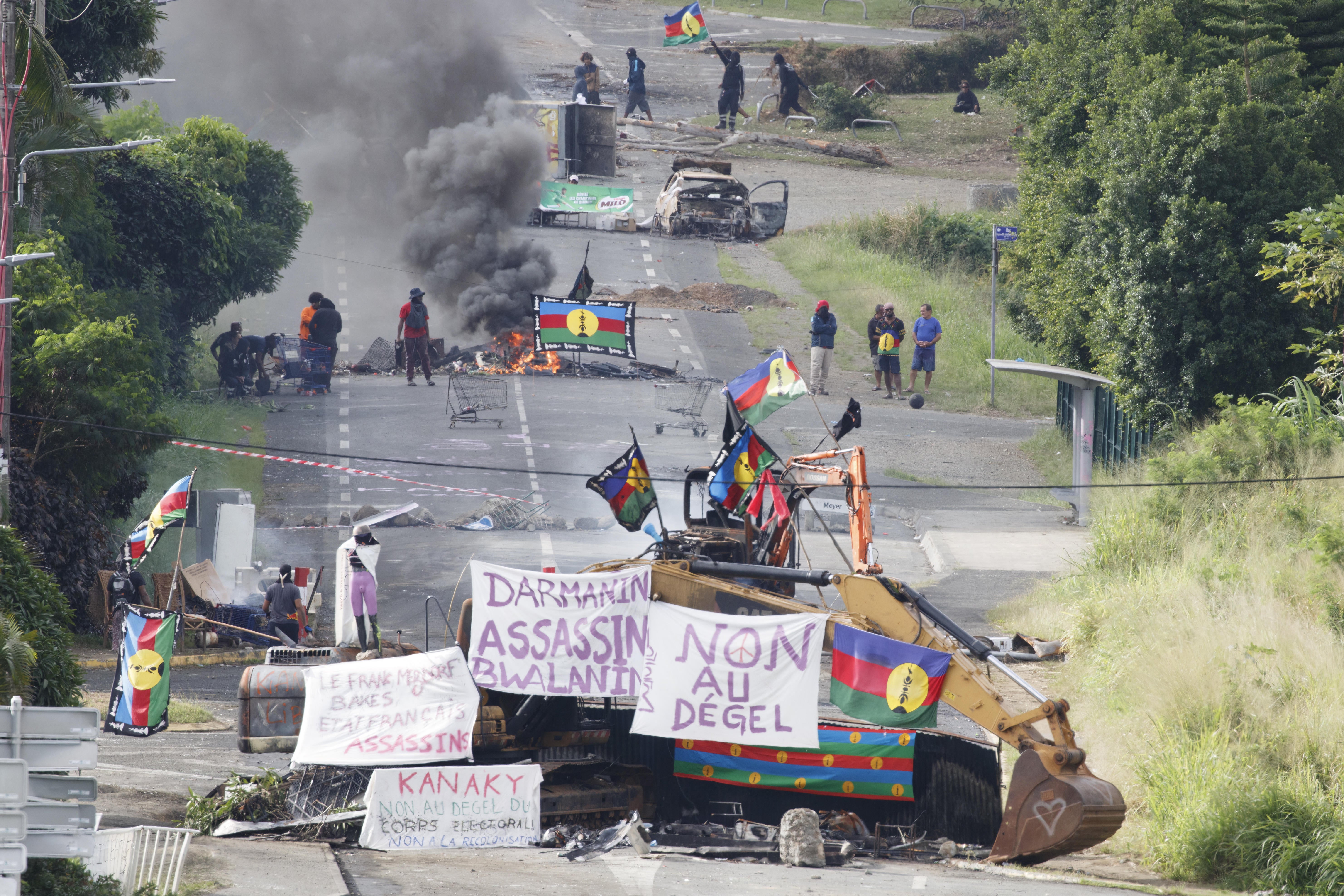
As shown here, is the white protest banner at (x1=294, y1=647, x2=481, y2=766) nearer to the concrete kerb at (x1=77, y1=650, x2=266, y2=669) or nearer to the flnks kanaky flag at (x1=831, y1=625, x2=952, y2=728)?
the flnks kanaky flag at (x1=831, y1=625, x2=952, y2=728)

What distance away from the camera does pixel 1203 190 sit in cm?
2403

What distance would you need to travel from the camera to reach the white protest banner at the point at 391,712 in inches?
509

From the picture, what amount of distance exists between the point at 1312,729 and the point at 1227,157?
505 inches

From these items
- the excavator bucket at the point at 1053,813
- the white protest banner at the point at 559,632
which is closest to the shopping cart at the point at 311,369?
the white protest banner at the point at 559,632

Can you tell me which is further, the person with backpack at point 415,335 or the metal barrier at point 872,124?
the metal barrier at point 872,124

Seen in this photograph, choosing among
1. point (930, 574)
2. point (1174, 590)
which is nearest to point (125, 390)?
Result: point (930, 574)

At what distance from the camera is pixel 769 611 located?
539 inches

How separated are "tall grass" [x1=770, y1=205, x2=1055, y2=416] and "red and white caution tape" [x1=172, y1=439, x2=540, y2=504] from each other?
37.1 ft

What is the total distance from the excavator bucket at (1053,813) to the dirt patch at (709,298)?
24.5 metres

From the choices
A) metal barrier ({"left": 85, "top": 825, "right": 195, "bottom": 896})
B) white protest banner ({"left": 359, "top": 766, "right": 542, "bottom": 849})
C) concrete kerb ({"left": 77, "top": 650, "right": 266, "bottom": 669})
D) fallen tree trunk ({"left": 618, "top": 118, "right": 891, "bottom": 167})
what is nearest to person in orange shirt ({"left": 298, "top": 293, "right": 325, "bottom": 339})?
concrete kerb ({"left": 77, "top": 650, "right": 266, "bottom": 669})

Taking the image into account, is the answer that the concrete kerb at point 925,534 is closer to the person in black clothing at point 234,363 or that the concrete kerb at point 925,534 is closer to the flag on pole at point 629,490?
the flag on pole at point 629,490

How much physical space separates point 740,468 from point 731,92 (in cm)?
3937

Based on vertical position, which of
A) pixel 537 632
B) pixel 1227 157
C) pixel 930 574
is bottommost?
pixel 930 574

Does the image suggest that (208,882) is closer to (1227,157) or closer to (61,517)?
(61,517)
